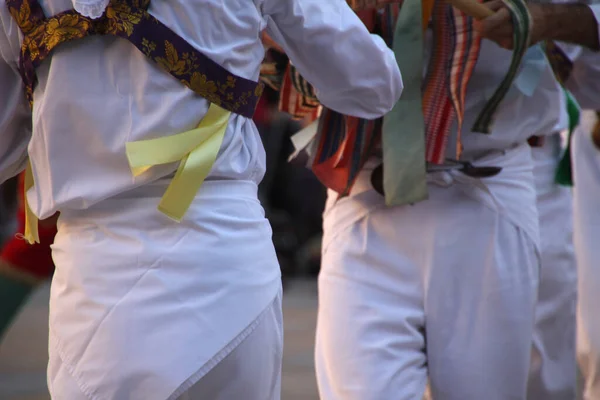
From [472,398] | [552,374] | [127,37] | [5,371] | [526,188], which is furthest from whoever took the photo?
[5,371]

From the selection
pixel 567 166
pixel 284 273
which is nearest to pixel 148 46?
pixel 567 166

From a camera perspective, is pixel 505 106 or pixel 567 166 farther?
pixel 567 166

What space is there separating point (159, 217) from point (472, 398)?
1.10 meters

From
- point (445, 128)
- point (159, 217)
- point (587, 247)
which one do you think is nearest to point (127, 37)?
point (159, 217)

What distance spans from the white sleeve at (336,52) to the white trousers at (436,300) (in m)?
0.49

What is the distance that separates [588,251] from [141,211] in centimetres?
212

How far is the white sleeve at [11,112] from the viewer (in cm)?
211

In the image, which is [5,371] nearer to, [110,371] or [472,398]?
[472,398]

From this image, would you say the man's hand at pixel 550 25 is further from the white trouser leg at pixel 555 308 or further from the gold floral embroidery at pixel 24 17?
the gold floral embroidery at pixel 24 17

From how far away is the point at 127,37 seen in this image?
1.94 metres

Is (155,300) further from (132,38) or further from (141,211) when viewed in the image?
(132,38)

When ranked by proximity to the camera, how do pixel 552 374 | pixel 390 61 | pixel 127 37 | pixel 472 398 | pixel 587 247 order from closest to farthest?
pixel 127 37, pixel 390 61, pixel 472 398, pixel 552 374, pixel 587 247

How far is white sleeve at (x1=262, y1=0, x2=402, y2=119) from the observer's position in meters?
2.14

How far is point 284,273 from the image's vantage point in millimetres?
8203
